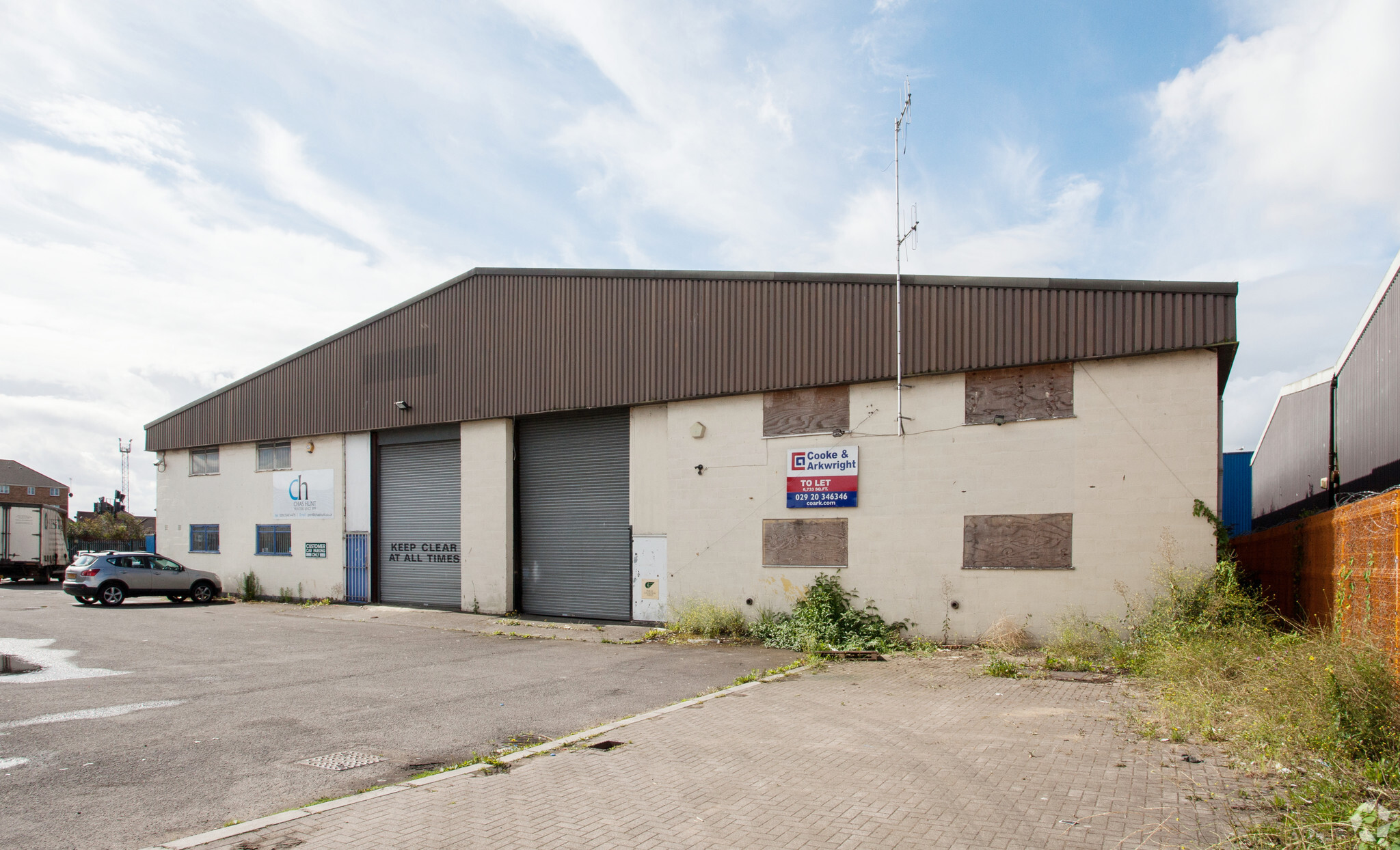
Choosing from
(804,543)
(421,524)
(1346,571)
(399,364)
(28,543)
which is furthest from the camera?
(28,543)

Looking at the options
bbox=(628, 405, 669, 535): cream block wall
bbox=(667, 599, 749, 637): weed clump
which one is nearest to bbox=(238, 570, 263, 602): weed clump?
bbox=(628, 405, 669, 535): cream block wall

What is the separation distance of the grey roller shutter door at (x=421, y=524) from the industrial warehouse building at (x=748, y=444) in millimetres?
81

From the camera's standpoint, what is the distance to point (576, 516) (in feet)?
63.9

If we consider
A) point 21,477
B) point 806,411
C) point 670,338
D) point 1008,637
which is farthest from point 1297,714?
point 21,477

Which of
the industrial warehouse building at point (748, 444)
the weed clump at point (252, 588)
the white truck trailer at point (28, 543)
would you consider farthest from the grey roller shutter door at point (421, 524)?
the white truck trailer at point (28, 543)

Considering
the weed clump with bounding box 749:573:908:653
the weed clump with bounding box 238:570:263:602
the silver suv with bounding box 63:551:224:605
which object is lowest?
the weed clump with bounding box 238:570:263:602

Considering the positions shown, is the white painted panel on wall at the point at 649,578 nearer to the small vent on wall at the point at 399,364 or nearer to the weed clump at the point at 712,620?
the weed clump at the point at 712,620

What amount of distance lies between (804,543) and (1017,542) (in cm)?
381

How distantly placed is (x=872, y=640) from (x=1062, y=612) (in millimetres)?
2969

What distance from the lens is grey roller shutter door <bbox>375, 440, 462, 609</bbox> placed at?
21656mm

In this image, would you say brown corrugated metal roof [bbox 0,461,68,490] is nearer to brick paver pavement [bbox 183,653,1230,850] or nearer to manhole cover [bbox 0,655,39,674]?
manhole cover [bbox 0,655,39,674]

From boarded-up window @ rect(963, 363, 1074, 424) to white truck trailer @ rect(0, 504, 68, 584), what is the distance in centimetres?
3704

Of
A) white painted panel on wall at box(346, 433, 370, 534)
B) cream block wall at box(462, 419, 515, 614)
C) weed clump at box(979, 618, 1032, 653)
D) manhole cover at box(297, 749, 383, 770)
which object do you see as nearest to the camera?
manhole cover at box(297, 749, 383, 770)

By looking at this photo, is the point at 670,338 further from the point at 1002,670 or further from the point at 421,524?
the point at 1002,670
